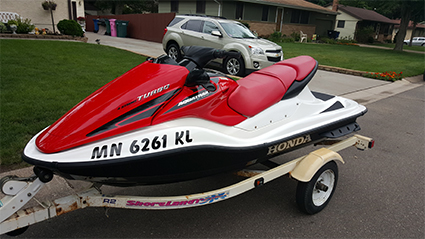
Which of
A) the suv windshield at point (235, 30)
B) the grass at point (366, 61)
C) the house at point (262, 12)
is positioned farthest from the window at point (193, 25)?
the house at point (262, 12)

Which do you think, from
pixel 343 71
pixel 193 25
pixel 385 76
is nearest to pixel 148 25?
pixel 193 25

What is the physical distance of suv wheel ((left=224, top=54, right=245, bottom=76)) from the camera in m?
9.27

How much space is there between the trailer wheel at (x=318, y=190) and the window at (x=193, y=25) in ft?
28.4

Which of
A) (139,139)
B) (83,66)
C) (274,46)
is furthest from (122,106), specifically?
(274,46)

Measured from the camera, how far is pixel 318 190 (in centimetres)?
312

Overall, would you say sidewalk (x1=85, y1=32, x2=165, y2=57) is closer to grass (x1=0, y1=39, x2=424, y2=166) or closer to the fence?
grass (x1=0, y1=39, x2=424, y2=166)

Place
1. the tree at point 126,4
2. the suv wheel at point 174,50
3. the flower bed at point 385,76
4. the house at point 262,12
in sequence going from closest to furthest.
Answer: the flower bed at point 385,76 < the suv wheel at point 174,50 < the house at point 262,12 < the tree at point 126,4

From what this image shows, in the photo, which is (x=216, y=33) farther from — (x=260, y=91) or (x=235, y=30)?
(x=260, y=91)

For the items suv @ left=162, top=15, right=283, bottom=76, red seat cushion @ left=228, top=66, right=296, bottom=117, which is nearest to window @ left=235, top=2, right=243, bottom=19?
suv @ left=162, top=15, right=283, bottom=76

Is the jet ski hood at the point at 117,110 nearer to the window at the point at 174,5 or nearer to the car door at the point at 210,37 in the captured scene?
the car door at the point at 210,37

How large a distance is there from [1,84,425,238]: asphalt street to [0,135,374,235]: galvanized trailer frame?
0.44 metres

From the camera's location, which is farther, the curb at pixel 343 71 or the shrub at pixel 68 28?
the shrub at pixel 68 28

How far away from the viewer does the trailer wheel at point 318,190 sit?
9.43 feet

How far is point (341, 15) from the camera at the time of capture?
127ft
